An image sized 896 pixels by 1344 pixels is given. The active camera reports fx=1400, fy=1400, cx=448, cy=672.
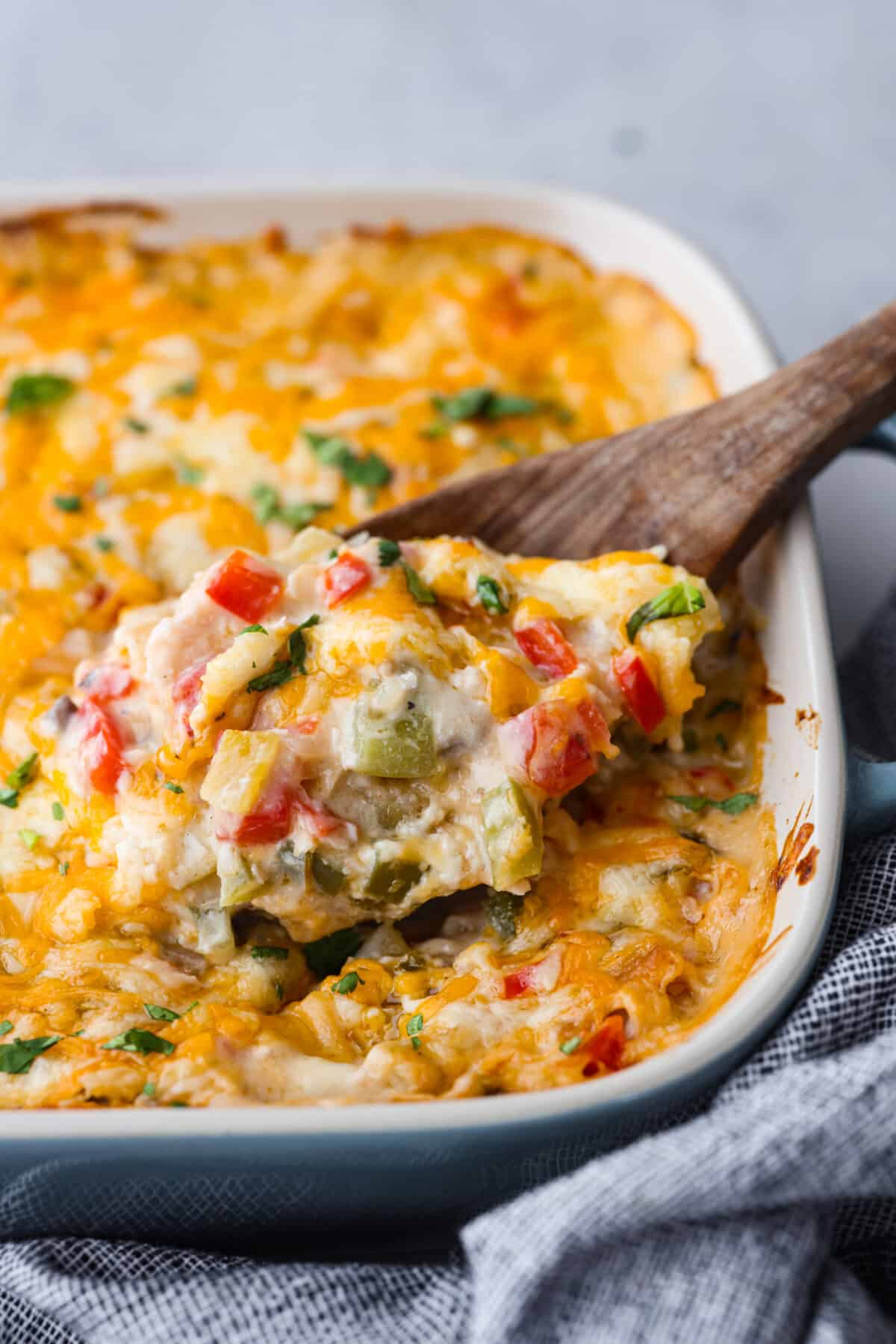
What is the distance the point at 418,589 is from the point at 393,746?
0.35 m

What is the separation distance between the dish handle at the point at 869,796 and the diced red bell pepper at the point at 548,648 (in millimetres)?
521

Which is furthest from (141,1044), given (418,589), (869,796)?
(869,796)

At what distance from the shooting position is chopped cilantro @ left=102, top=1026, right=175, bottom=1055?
84.6 inches

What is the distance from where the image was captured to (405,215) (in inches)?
136

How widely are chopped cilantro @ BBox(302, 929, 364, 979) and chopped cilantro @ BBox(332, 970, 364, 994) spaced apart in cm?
10

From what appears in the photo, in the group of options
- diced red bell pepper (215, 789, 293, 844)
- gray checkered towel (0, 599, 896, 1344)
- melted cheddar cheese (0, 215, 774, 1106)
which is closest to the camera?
gray checkered towel (0, 599, 896, 1344)

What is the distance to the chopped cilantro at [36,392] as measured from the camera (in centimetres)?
318

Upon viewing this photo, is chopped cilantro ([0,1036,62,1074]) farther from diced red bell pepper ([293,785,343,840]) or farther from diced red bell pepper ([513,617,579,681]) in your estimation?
diced red bell pepper ([513,617,579,681])

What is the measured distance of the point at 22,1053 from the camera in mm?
2154

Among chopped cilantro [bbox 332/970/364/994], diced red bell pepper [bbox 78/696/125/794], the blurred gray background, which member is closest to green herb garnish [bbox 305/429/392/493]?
diced red bell pepper [bbox 78/696/125/794]

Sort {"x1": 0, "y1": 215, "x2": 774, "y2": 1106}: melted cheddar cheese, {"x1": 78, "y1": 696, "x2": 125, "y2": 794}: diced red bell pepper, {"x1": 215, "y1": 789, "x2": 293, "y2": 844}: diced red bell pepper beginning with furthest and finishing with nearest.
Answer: {"x1": 78, "y1": 696, "x2": 125, "y2": 794}: diced red bell pepper, {"x1": 215, "y1": 789, "x2": 293, "y2": 844}: diced red bell pepper, {"x1": 0, "y1": 215, "x2": 774, "y2": 1106}: melted cheddar cheese

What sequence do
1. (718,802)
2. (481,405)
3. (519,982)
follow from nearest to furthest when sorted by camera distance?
1. (519,982)
2. (718,802)
3. (481,405)

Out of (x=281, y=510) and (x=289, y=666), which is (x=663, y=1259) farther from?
(x=281, y=510)

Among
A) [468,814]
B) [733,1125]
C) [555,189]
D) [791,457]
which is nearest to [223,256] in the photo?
[555,189]
